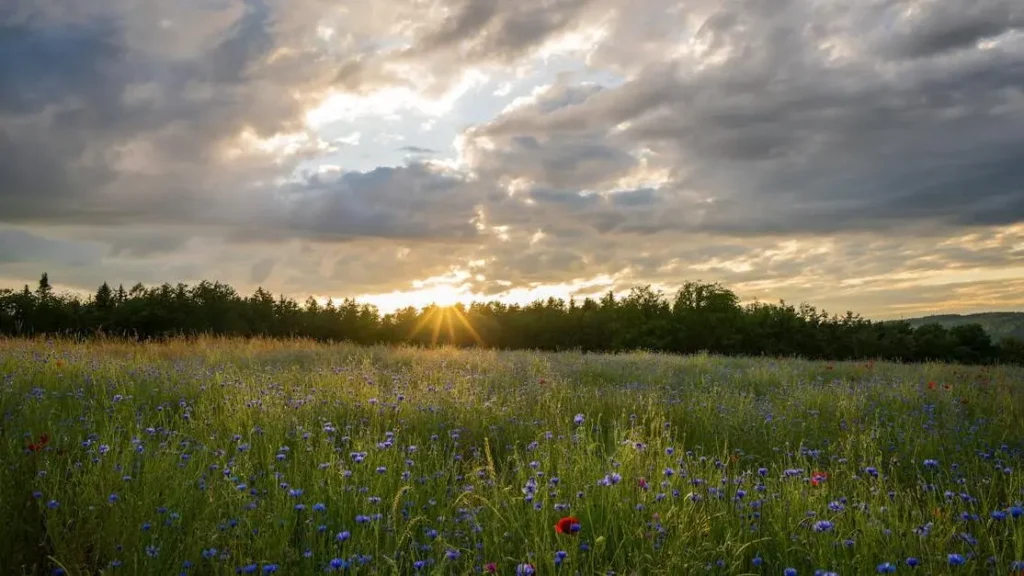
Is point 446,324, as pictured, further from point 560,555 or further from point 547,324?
point 560,555

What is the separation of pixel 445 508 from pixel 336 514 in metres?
0.64

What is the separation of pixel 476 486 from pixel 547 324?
28.3m

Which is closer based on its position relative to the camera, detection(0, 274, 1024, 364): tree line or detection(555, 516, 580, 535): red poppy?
detection(555, 516, 580, 535): red poppy

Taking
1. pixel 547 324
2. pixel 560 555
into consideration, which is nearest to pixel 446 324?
pixel 547 324

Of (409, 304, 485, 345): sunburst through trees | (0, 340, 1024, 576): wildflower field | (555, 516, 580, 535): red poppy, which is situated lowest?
(0, 340, 1024, 576): wildflower field

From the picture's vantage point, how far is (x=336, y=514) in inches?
152

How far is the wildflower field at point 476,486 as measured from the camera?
3.25m

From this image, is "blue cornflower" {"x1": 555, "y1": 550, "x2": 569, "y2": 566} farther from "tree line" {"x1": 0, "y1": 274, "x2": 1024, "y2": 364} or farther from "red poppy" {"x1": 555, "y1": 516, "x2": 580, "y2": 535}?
"tree line" {"x1": 0, "y1": 274, "x2": 1024, "y2": 364}

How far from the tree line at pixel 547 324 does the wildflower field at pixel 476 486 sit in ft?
63.3

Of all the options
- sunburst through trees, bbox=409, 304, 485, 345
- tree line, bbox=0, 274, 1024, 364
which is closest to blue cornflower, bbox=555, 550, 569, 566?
tree line, bbox=0, 274, 1024, 364

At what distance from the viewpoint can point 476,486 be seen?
439 cm

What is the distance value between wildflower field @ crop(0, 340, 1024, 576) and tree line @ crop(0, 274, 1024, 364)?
63.3 ft

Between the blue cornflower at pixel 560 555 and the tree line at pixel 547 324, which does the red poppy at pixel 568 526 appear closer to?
the blue cornflower at pixel 560 555

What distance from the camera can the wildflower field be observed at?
325 cm
